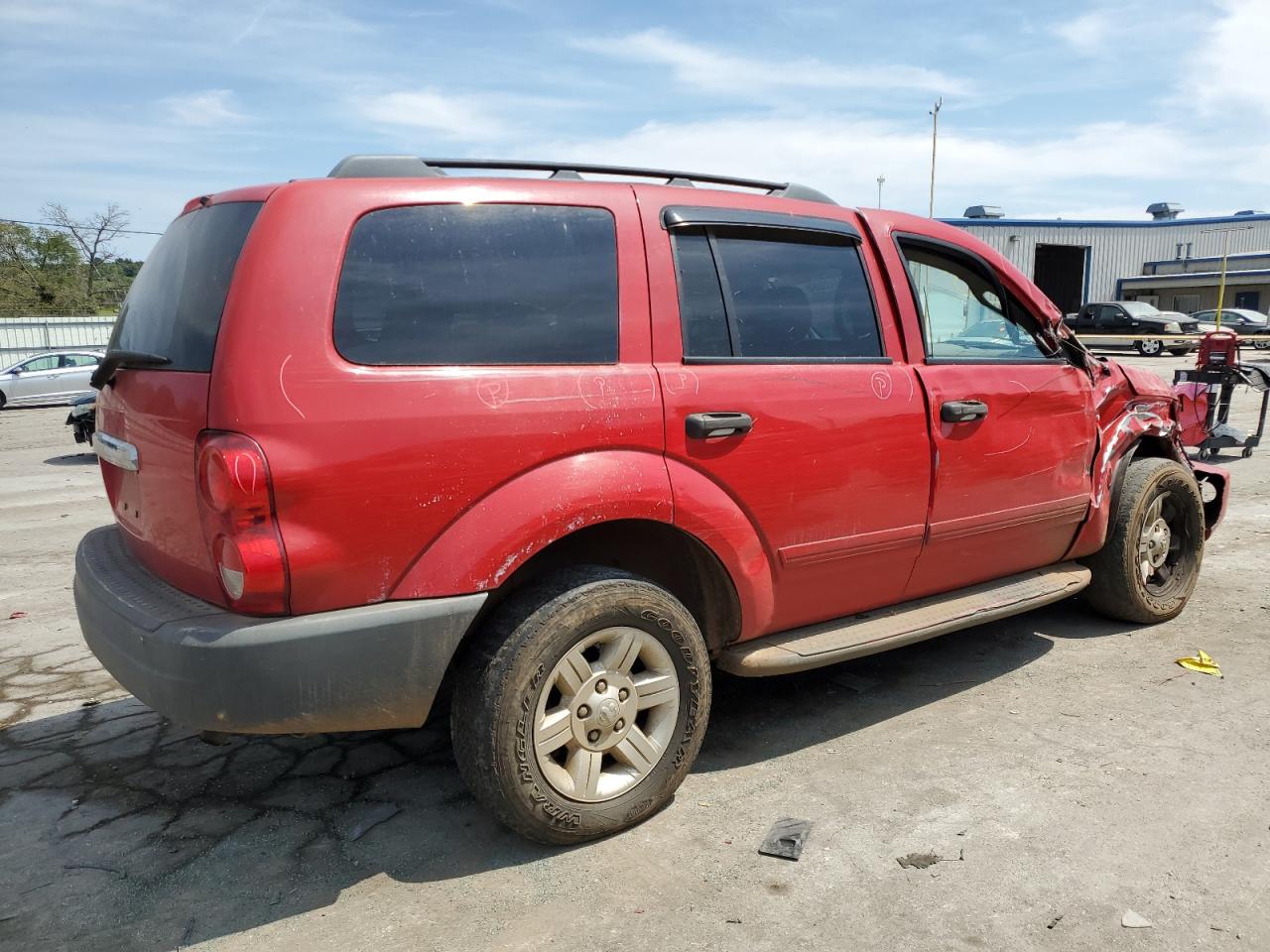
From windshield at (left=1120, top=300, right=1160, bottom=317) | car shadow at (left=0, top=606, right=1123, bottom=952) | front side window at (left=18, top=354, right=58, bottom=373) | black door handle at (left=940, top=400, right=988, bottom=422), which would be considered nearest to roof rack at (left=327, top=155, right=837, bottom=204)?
black door handle at (left=940, top=400, right=988, bottom=422)

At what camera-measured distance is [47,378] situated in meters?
21.9

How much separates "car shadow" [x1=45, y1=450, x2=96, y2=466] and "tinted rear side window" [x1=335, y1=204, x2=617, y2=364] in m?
10.6

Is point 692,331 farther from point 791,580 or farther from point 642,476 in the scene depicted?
point 791,580

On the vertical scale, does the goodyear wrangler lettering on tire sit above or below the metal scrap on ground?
above

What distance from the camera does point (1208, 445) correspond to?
392 inches

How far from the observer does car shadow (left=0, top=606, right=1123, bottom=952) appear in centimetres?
254

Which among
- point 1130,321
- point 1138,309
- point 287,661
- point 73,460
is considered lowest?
point 73,460

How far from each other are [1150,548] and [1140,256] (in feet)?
160

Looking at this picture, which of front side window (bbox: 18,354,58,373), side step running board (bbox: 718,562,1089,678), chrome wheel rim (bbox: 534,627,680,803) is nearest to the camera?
chrome wheel rim (bbox: 534,627,680,803)

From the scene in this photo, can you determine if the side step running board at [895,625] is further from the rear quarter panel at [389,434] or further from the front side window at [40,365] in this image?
the front side window at [40,365]

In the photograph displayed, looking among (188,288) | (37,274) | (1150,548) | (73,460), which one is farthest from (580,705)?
(37,274)

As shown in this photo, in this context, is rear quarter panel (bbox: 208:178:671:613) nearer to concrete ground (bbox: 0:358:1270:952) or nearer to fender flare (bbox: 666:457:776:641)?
fender flare (bbox: 666:457:776:641)

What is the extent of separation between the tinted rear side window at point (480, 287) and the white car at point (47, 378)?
2237 centimetres

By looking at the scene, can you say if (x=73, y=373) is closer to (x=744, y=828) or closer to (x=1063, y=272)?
(x=744, y=828)
